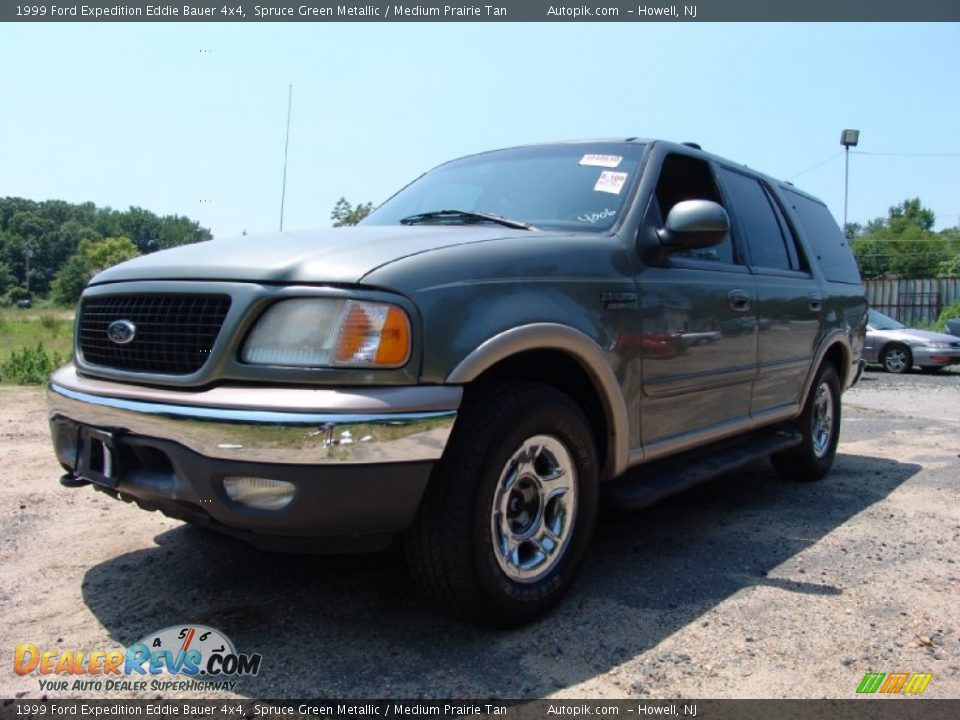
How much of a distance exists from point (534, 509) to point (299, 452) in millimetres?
967

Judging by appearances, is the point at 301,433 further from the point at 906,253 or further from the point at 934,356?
the point at 906,253

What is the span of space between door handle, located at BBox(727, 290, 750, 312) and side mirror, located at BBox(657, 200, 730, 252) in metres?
0.53

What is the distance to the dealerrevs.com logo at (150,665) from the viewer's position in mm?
2229

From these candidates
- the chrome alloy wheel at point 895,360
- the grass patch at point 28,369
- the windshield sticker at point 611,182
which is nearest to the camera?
the windshield sticker at point 611,182

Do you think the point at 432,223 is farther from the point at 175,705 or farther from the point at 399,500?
the point at 175,705

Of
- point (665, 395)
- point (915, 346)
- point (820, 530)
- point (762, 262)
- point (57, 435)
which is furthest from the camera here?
point (915, 346)

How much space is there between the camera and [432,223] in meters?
3.36

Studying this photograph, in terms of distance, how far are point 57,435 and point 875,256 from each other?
8556 centimetres

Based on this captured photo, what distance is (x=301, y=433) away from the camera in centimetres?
207

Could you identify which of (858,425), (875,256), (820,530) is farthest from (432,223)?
(875,256)

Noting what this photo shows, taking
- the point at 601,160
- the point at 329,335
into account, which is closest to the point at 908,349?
the point at 601,160

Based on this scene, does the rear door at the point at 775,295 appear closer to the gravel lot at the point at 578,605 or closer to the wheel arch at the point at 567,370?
the gravel lot at the point at 578,605

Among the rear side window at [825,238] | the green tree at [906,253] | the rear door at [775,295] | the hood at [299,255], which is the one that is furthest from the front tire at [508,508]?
the green tree at [906,253]

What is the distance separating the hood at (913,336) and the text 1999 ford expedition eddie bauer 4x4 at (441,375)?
13373 millimetres
